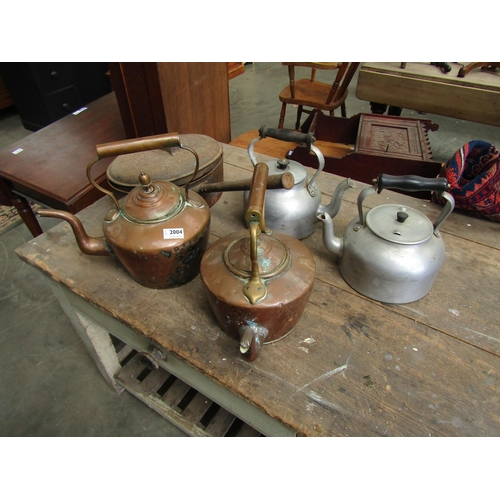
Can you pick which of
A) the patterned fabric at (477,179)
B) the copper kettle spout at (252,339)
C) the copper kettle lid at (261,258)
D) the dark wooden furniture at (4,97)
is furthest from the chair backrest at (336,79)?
the dark wooden furniture at (4,97)

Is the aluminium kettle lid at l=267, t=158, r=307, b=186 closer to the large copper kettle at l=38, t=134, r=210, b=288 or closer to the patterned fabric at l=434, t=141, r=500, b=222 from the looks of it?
the large copper kettle at l=38, t=134, r=210, b=288

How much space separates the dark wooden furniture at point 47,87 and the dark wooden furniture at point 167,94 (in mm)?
2073

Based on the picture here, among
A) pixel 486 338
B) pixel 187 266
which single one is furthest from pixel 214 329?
pixel 486 338

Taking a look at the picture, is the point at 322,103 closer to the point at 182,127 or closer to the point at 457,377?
the point at 182,127

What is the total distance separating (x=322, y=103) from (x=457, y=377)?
2.22 meters

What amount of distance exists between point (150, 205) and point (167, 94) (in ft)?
2.57

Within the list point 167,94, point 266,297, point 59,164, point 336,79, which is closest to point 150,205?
point 266,297

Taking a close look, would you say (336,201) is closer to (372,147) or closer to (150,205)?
(150,205)

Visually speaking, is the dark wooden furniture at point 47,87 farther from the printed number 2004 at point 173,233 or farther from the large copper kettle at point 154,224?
the printed number 2004 at point 173,233

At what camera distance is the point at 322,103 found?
252 centimetres

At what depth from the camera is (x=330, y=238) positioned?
94 centimetres

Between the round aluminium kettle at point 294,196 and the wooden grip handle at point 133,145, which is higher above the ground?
the wooden grip handle at point 133,145

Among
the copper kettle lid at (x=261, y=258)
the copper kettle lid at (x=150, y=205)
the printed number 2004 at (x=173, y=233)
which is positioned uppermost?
the copper kettle lid at (x=150, y=205)

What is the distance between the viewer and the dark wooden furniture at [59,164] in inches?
60.4
